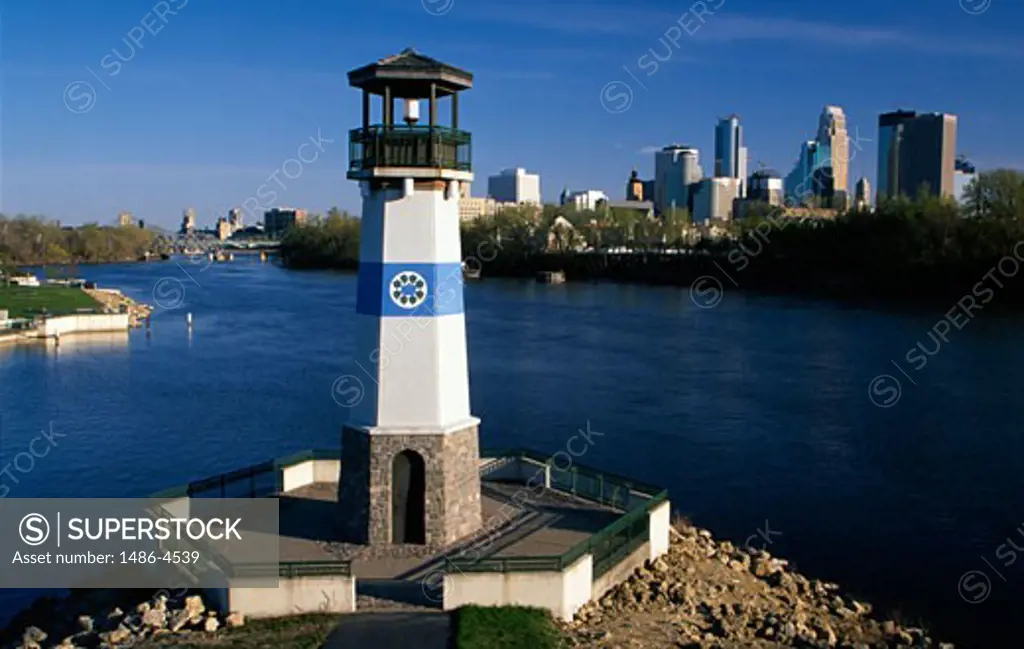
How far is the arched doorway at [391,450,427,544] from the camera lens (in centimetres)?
1459

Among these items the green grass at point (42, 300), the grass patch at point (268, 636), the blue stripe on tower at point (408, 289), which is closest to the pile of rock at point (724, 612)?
the grass patch at point (268, 636)

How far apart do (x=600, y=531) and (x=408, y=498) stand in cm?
302

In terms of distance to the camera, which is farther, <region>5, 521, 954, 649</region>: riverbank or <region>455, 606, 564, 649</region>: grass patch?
<region>5, 521, 954, 649</region>: riverbank

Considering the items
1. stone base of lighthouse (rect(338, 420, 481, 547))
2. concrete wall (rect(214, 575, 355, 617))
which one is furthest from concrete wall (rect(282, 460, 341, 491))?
concrete wall (rect(214, 575, 355, 617))

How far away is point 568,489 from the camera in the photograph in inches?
693

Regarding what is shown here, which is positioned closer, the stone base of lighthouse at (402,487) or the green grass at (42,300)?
the stone base of lighthouse at (402,487)

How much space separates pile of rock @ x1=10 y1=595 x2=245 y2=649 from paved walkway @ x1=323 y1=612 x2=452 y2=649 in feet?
4.92

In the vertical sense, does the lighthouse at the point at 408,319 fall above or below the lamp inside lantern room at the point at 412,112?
below

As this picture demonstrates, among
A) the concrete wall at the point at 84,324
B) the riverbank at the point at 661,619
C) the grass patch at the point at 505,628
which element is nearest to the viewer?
the grass patch at the point at 505,628

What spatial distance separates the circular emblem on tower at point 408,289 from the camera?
14398mm

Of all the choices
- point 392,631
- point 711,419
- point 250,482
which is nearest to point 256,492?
point 250,482

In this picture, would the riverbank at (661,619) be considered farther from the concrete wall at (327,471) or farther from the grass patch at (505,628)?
the concrete wall at (327,471)

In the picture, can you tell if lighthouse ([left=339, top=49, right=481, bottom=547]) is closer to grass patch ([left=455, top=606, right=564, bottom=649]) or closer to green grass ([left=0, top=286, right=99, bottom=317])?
grass patch ([left=455, top=606, right=564, bottom=649])

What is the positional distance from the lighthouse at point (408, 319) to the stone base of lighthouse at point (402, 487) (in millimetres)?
15
